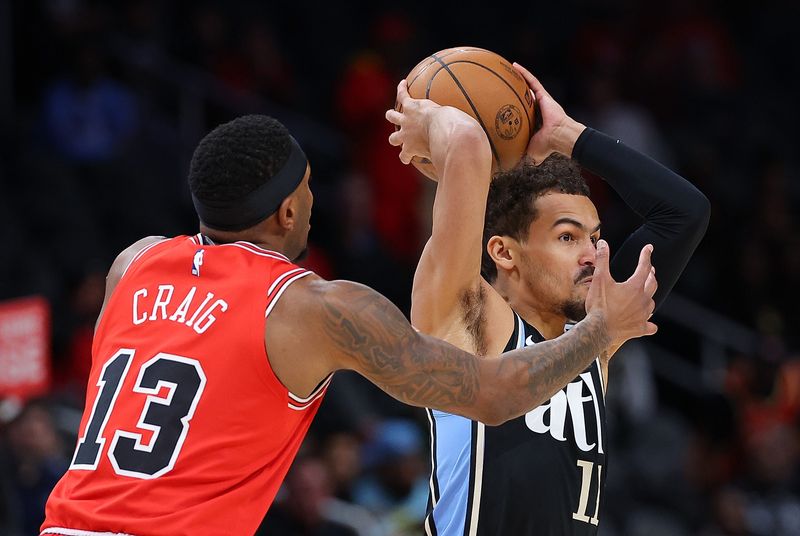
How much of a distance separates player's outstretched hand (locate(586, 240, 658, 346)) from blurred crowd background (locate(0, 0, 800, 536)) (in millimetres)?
4578

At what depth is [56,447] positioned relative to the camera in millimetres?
7750

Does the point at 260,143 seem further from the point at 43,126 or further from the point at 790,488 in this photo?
the point at 790,488

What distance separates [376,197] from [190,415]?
314 inches

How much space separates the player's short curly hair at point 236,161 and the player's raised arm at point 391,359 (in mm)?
330

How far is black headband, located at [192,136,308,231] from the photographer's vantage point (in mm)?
3627

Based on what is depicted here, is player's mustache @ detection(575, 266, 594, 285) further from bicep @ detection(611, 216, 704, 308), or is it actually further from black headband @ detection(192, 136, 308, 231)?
black headband @ detection(192, 136, 308, 231)

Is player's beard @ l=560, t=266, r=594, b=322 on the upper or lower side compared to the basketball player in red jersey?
upper

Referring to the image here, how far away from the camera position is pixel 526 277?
4.51 m

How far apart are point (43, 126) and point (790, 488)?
6.70 meters

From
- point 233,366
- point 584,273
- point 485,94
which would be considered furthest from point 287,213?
point 584,273

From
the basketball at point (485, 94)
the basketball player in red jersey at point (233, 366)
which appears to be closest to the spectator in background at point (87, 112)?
the basketball at point (485, 94)

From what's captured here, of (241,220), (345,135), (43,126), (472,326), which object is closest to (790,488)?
(345,135)

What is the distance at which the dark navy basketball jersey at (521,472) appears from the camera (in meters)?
4.07

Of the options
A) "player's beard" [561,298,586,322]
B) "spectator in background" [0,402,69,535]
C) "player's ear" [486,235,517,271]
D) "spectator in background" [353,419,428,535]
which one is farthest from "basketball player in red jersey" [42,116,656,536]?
"spectator in background" [353,419,428,535]
